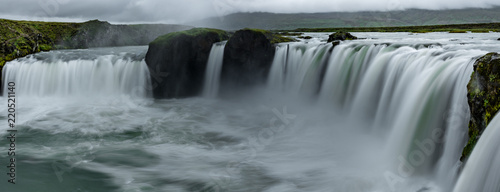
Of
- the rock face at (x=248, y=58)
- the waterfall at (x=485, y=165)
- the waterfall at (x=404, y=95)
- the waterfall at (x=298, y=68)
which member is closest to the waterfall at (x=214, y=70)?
the rock face at (x=248, y=58)

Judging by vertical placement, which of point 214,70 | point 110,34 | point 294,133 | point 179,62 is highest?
point 110,34

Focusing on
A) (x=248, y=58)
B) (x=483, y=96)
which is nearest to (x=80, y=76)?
(x=248, y=58)

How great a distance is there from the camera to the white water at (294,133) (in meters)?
8.80

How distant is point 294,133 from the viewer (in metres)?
14.0

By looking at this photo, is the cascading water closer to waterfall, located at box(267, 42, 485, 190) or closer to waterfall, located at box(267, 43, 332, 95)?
waterfall, located at box(267, 43, 332, 95)

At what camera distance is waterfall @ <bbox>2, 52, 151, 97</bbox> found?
22.0 m

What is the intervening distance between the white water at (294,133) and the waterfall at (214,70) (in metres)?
2.12

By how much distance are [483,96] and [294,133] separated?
774 centimetres

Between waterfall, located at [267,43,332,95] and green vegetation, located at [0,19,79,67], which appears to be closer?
waterfall, located at [267,43,332,95]

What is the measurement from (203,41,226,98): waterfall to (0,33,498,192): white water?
6.95 feet

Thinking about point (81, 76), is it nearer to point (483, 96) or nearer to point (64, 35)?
point (483, 96)

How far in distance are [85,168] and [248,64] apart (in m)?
12.1

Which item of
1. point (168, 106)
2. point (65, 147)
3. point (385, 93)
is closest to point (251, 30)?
point (168, 106)

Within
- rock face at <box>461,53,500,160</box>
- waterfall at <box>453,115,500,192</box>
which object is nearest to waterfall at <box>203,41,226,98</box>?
rock face at <box>461,53,500,160</box>
